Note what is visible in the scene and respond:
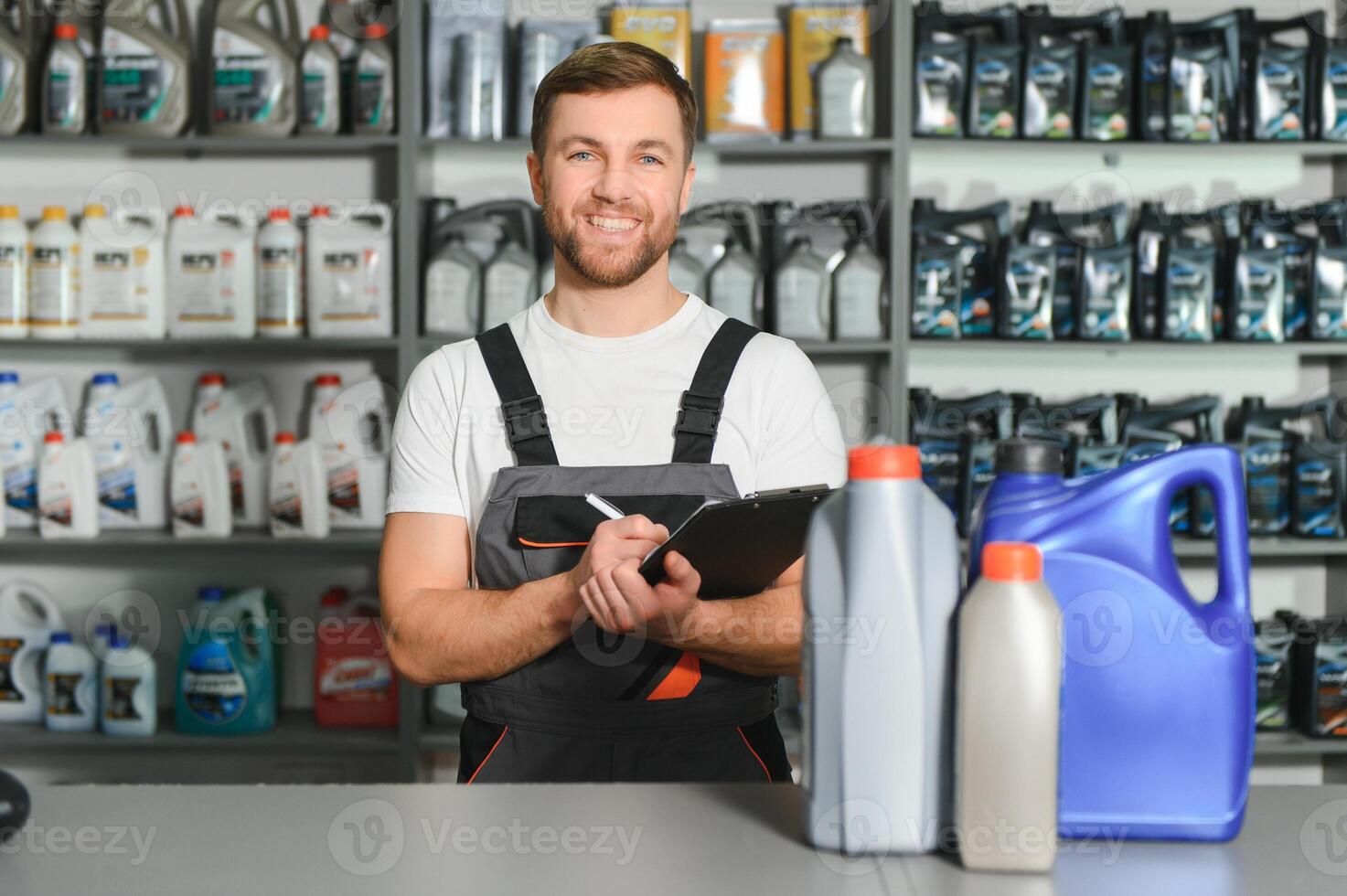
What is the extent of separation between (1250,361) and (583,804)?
270cm

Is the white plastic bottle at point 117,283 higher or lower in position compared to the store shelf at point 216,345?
higher

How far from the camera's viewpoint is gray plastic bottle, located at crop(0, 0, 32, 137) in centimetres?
284

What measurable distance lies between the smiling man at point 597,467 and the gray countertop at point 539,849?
371 mm

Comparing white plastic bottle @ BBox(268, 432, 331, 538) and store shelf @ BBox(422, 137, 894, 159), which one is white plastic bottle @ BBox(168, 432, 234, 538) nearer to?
white plastic bottle @ BBox(268, 432, 331, 538)

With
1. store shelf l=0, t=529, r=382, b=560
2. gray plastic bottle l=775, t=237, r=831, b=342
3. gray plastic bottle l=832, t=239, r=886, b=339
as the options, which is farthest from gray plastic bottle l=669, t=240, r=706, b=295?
store shelf l=0, t=529, r=382, b=560

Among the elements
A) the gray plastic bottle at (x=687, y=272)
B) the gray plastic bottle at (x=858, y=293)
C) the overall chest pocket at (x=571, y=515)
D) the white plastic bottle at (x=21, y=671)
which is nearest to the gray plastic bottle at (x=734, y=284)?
the gray plastic bottle at (x=687, y=272)

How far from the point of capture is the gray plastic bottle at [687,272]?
9.12 ft

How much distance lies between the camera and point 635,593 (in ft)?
3.75

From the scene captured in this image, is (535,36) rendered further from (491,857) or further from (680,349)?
(491,857)

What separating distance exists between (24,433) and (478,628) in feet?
6.90

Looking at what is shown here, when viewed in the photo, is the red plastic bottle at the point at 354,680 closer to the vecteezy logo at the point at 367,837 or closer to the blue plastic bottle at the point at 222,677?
the blue plastic bottle at the point at 222,677

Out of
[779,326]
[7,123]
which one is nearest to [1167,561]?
[779,326]

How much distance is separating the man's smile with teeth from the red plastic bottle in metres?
1.70

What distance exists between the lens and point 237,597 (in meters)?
2.96
